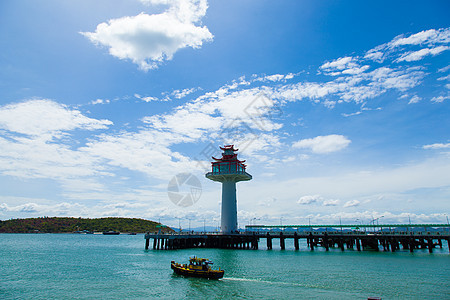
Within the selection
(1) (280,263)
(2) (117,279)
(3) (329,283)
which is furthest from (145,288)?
(1) (280,263)

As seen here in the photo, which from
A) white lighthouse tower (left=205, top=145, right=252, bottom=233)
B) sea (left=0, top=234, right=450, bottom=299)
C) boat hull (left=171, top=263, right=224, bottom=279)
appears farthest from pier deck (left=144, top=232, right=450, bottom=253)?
boat hull (left=171, top=263, right=224, bottom=279)

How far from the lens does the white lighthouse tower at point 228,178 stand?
77.8m

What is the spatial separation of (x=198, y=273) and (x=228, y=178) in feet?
146

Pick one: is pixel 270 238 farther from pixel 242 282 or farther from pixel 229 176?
pixel 242 282

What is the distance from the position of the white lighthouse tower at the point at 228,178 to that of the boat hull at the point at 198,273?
39.7 m

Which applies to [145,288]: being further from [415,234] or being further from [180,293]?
[415,234]

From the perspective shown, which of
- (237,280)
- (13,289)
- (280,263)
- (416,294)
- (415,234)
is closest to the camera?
(416,294)

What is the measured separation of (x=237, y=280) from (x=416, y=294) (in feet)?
59.0

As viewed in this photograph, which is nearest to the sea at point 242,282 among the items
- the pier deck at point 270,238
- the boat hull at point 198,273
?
the boat hull at point 198,273

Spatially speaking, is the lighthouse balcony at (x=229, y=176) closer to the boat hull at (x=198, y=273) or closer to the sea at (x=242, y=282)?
the sea at (x=242, y=282)

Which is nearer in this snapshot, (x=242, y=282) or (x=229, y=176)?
(x=242, y=282)

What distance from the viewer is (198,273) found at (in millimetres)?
36219

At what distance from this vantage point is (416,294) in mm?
28797

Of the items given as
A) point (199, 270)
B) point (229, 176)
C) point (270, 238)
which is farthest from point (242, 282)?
point (229, 176)
